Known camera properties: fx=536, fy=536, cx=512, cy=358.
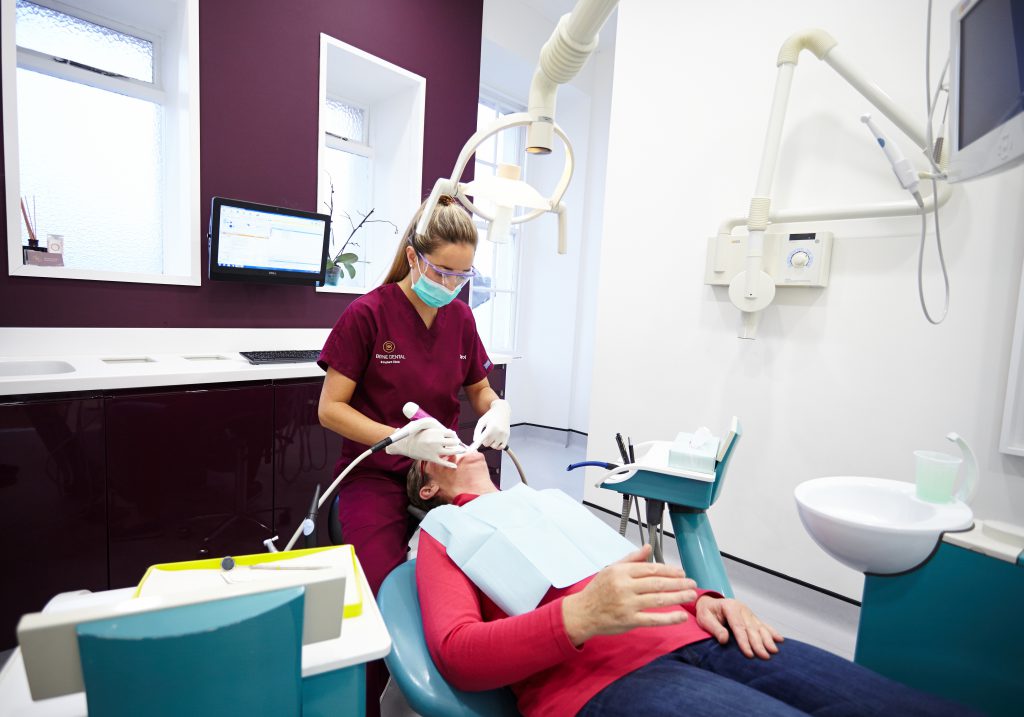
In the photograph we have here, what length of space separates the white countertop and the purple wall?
51 mm

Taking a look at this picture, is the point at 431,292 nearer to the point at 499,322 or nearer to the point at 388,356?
the point at 388,356

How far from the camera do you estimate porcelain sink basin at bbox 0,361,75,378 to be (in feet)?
6.31

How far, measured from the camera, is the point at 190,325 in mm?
2400

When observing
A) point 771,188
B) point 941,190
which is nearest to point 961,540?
point 941,190

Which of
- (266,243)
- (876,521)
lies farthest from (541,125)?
(266,243)

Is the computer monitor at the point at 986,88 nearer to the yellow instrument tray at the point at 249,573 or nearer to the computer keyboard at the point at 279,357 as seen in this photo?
the yellow instrument tray at the point at 249,573

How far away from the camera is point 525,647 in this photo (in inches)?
31.7

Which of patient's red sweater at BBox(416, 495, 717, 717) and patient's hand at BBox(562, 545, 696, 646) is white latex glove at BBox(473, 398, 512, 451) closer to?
patient's red sweater at BBox(416, 495, 717, 717)

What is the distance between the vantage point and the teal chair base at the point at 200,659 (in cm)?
50

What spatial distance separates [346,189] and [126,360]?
1635mm

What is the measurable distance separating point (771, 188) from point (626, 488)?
1479 mm

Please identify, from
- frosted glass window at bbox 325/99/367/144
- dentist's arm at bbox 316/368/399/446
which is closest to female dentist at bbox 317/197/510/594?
dentist's arm at bbox 316/368/399/446

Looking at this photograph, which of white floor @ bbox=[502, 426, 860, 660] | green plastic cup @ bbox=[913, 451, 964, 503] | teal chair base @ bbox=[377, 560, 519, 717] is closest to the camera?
teal chair base @ bbox=[377, 560, 519, 717]

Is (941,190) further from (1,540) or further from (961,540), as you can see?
(1,540)
